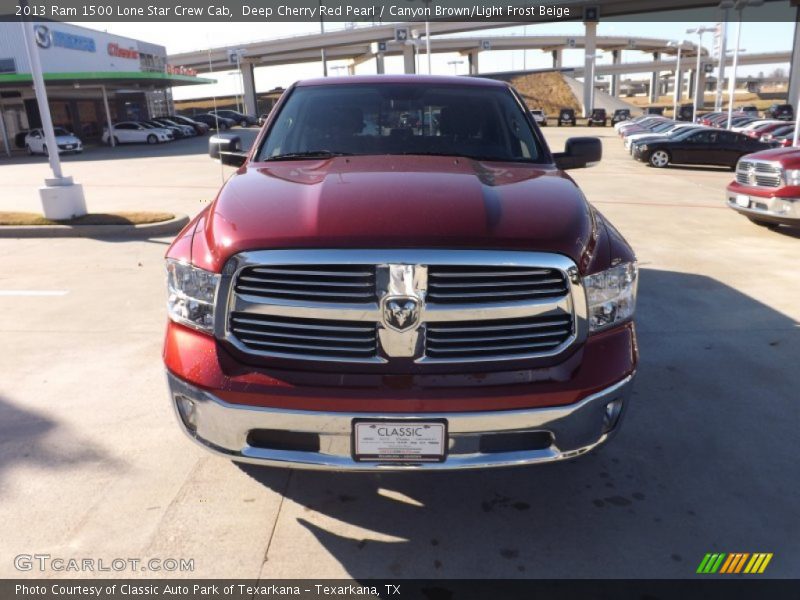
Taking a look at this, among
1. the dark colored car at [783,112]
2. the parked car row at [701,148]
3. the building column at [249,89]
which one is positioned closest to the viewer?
the parked car row at [701,148]

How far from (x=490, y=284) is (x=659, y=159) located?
19425mm

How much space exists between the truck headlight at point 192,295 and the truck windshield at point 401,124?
123 centimetres

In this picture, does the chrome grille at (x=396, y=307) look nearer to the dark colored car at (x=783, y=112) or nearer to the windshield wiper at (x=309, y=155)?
the windshield wiper at (x=309, y=155)

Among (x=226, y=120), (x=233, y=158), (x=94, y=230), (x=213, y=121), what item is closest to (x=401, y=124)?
(x=233, y=158)

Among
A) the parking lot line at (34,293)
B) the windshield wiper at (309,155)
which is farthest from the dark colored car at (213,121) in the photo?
the windshield wiper at (309,155)

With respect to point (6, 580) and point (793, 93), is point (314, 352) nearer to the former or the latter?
point (6, 580)

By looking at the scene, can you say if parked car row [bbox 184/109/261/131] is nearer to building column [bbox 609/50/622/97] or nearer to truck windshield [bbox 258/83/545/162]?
truck windshield [bbox 258/83/545/162]

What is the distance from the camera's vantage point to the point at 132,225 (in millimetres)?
8805

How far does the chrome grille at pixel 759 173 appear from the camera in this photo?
8.39 metres

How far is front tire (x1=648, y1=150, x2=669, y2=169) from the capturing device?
19609 millimetres

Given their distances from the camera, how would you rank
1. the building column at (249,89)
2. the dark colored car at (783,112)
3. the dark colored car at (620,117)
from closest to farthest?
the dark colored car at (783,112) < the dark colored car at (620,117) < the building column at (249,89)

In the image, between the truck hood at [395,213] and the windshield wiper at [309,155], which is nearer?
the truck hood at [395,213]

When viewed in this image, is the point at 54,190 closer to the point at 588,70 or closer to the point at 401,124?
the point at 401,124

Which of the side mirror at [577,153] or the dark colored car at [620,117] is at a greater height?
the side mirror at [577,153]
